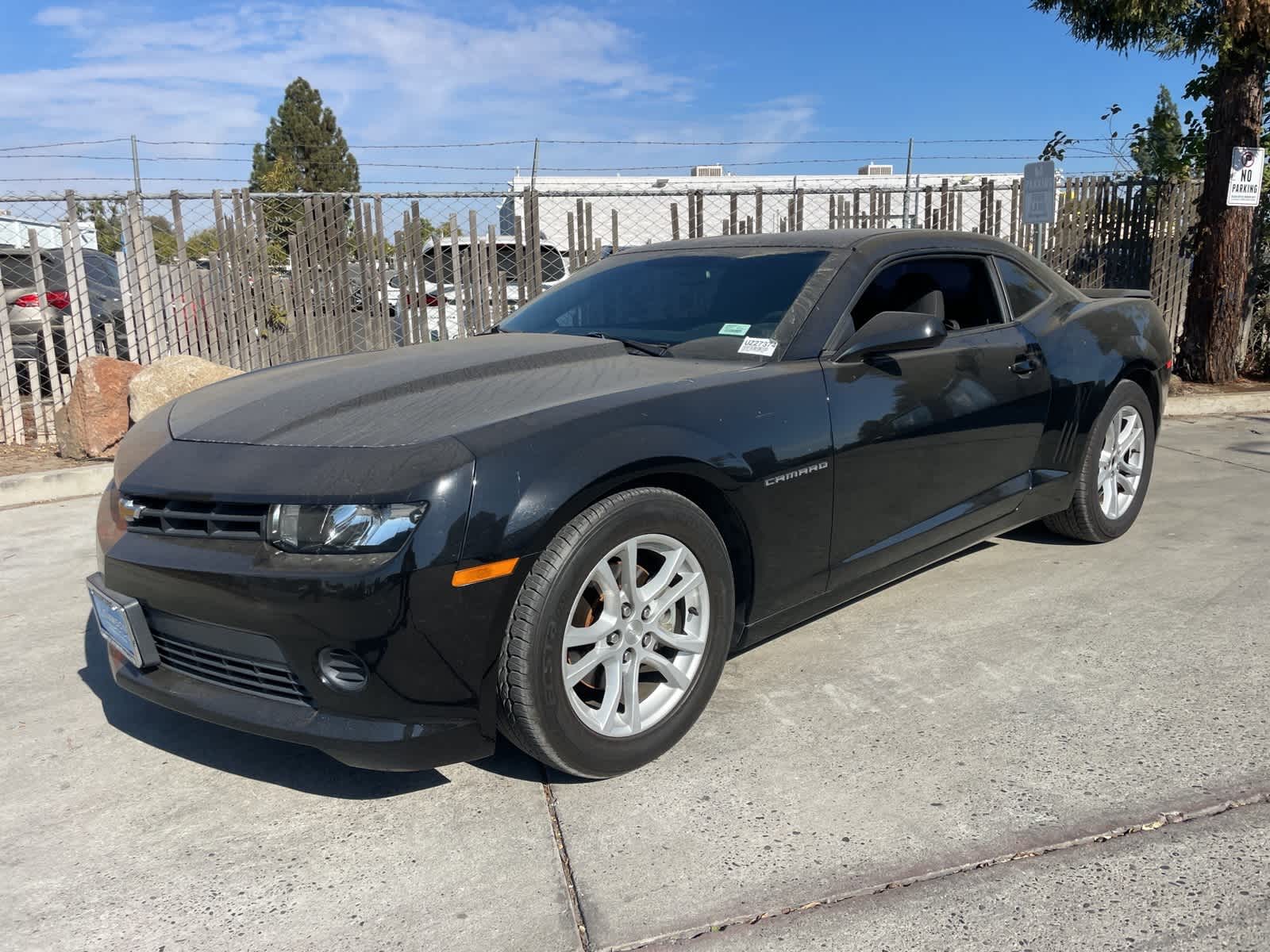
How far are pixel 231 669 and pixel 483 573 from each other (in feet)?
2.42

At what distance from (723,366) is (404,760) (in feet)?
4.98

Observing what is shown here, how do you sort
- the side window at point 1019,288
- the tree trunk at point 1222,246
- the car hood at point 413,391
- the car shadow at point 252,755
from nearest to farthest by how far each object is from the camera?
the car hood at point 413,391
the car shadow at point 252,755
the side window at point 1019,288
the tree trunk at point 1222,246

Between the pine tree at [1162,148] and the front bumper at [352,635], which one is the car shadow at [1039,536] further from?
the pine tree at [1162,148]

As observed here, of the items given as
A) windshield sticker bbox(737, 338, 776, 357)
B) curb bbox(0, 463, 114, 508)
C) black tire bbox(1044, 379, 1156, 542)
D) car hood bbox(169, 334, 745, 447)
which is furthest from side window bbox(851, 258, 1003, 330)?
curb bbox(0, 463, 114, 508)

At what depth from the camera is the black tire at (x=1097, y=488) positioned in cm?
446

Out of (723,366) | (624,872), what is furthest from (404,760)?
(723,366)

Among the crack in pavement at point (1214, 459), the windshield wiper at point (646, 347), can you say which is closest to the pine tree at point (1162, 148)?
the crack in pavement at point (1214, 459)

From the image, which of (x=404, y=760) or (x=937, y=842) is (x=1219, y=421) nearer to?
(x=937, y=842)

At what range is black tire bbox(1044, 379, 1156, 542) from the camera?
4.46 m

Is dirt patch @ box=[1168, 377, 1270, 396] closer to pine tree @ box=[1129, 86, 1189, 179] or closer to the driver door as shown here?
pine tree @ box=[1129, 86, 1189, 179]

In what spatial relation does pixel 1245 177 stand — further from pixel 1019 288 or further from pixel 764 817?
pixel 764 817

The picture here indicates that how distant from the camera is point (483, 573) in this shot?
2303 millimetres

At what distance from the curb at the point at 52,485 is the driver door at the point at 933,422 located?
16.3 feet

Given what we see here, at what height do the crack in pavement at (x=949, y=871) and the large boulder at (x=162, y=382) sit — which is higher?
the large boulder at (x=162, y=382)
